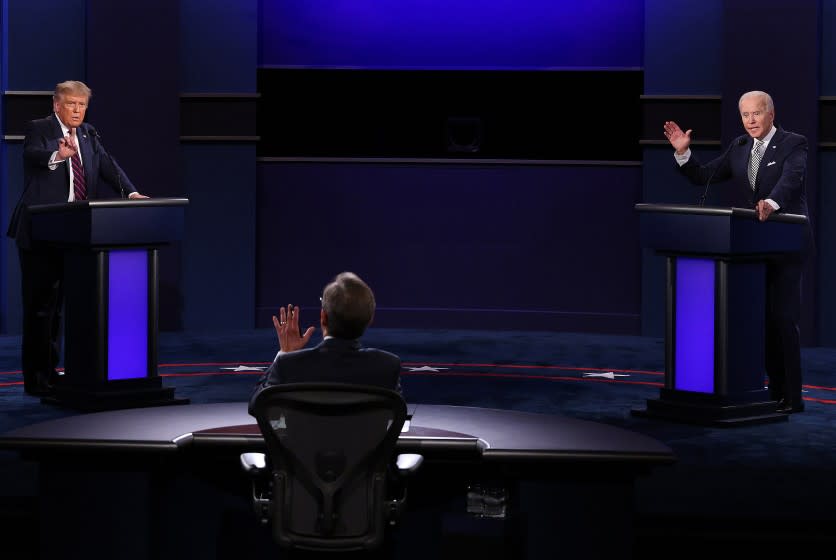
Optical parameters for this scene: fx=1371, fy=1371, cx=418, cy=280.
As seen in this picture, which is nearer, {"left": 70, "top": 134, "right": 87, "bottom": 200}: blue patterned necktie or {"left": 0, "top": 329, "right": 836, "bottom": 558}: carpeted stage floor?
{"left": 0, "top": 329, "right": 836, "bottom": 558}: carpeted stage floor

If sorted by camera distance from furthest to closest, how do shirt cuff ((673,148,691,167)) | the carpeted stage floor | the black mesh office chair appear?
shirt cuff ((673,148,691,167)) → the carpeted stage floor → the black mesh office chair

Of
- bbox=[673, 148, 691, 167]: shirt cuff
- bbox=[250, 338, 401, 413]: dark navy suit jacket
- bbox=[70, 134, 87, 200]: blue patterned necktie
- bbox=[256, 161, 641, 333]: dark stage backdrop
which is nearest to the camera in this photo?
bbox=[250, 338, 401, 413]: dark navy suit jacket

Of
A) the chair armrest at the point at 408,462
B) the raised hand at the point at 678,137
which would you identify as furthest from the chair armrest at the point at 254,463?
the raised hand at the point at 678,137

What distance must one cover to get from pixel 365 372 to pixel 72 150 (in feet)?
10.1

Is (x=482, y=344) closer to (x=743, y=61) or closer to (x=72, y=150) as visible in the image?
(x=743, y=61)

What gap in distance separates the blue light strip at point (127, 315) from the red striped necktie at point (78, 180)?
19.5 inches

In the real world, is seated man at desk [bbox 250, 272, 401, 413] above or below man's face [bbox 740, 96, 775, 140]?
below

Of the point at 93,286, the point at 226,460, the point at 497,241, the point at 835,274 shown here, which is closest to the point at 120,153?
the point at 497,241

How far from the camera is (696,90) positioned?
902 centimetres

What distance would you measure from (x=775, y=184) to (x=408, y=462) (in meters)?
3.17

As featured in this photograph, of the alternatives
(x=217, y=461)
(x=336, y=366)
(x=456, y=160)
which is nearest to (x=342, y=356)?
(x=336, y=366)

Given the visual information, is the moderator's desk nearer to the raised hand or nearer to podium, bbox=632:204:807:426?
podium, bbox=632:204:807:426

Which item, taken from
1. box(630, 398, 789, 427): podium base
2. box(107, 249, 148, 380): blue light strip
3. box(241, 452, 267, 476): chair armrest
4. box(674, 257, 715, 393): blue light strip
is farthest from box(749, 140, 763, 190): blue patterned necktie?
box(241, 452, 267, 476): chair armrest

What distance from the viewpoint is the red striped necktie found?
6426mm
